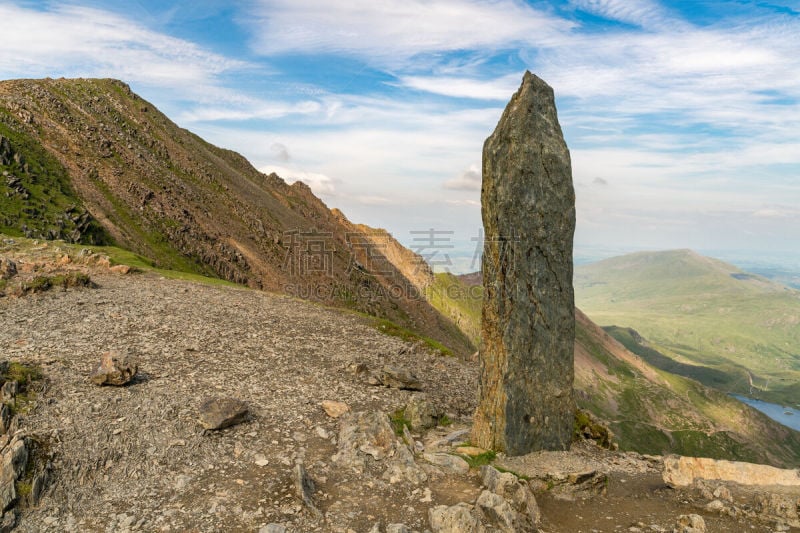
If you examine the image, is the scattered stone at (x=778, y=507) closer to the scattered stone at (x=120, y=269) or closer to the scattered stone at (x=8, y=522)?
the scattered stone at (x=8, y=522)

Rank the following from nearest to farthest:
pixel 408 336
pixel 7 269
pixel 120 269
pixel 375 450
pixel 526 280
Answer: pixel 375 450
pixel 526 280
pixel 7 269
pixel 408 336
pixel 120 269

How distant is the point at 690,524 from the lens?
464 inches

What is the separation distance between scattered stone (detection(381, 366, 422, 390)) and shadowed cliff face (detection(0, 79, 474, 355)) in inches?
1581

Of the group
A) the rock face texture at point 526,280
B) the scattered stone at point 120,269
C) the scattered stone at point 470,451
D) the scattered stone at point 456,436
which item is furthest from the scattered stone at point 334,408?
the scattered stone at point 120,269

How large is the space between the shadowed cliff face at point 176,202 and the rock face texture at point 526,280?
45611 mm

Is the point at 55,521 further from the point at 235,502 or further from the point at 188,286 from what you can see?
the point at 188,286

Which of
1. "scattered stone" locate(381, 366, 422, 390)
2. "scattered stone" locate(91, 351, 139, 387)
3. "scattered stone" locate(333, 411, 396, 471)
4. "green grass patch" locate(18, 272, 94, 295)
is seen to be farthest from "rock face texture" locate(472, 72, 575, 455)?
"green grass patch" locate(18, 272, 94, 295)

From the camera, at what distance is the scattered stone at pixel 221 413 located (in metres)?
15.0

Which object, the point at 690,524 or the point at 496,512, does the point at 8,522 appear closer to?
the point at 496,512

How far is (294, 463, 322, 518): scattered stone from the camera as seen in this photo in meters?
11.6

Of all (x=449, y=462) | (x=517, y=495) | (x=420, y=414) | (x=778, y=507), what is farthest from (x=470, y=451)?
(x=778, y=507)

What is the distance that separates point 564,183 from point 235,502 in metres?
14.1

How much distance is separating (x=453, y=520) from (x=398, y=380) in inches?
404

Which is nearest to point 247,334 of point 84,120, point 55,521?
point 55,521
